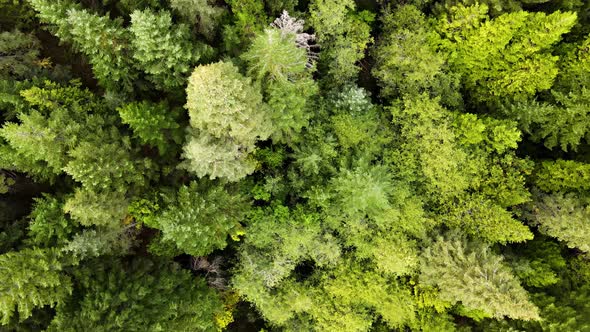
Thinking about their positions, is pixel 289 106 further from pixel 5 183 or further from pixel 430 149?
pixel 5 183

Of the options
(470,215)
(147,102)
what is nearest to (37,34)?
(147,102)

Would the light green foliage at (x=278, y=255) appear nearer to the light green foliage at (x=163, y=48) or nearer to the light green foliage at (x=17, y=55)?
the light green foliage at (x=163, y=48)

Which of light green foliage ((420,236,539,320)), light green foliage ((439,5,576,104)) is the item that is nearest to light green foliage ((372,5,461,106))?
light green foliage ((439,5,576,104))

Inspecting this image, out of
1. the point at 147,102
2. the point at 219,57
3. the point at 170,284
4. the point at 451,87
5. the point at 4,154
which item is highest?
the point at 451,87

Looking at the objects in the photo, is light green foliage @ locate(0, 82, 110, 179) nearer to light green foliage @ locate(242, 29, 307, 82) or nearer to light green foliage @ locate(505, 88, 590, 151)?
light green foliage @ locate(242, 29, 307, 82)

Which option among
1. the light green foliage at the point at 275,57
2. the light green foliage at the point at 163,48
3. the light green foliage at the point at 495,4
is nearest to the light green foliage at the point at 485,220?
the light green foliage at the point at 495,4

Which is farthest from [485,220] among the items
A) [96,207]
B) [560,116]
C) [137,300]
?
[96,207]

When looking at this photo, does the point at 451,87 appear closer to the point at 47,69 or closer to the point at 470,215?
the point at 470,215
